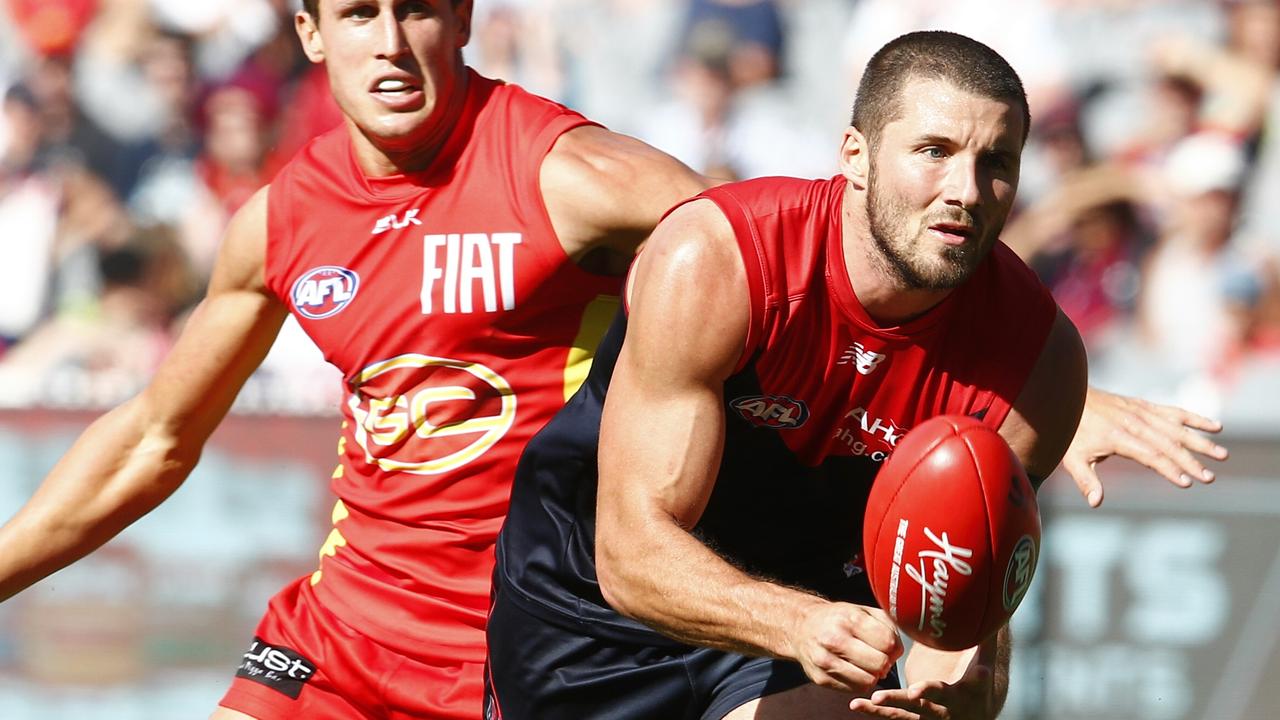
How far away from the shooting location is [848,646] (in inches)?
110

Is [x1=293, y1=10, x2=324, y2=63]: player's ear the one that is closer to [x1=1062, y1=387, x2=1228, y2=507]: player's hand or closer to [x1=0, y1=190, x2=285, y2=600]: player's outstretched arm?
[x1=0, y1=190, x2=285, y2=600]: player's outstretched arm

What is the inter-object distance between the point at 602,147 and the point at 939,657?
4.89 feet

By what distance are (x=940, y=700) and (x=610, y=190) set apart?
149 centimetres

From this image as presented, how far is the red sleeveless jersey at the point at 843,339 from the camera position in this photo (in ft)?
11.0

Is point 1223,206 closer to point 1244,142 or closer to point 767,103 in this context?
point 1244,142

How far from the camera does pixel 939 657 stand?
3678mm

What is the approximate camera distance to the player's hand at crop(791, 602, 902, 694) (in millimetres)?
2758

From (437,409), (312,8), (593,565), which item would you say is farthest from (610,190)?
(312,8)

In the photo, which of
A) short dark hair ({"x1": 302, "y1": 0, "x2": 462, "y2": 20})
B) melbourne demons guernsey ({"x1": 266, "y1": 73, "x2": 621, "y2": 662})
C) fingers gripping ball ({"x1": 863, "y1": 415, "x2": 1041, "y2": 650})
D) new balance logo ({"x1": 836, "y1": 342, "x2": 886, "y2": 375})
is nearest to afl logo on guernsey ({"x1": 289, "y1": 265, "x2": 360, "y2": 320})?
melbourne demons guernsey ({"x1": 266, "y1": 73, "x2": 621, "y2": 662})

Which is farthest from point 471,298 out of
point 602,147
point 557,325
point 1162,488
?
point 1162,488

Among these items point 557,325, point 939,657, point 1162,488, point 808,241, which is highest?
point 808,241

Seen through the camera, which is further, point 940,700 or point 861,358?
point 861,358

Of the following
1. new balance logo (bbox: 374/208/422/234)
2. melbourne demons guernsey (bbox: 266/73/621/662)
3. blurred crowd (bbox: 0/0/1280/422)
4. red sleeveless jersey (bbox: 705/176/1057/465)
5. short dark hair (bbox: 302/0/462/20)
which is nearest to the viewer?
red sleeveless jersey (bbox: 705/176/1057/465)

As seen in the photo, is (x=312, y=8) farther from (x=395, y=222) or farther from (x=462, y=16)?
(x=395, y=222)
